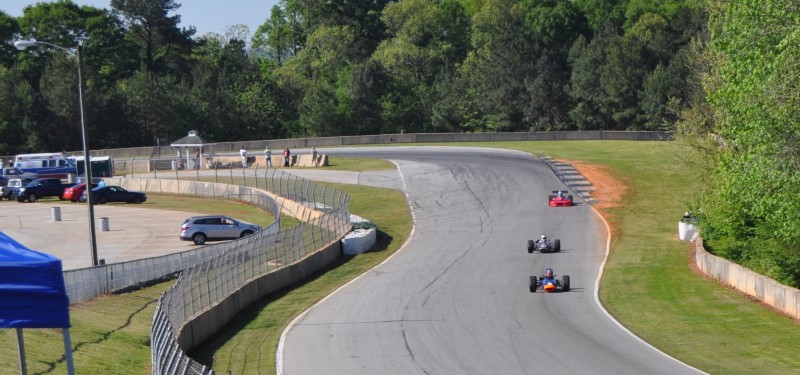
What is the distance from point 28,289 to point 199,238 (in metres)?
36.5

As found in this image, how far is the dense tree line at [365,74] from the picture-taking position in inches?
4045

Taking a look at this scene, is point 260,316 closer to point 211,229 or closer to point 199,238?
point 199,238

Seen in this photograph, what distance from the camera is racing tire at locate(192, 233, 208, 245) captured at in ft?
152

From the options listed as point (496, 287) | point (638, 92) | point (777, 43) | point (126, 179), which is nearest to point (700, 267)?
point (496, 287)

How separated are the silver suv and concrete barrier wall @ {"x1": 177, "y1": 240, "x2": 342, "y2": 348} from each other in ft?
21.1

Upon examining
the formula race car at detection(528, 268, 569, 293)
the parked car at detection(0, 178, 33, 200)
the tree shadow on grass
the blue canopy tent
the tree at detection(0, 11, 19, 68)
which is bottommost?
the tree shadow on grass

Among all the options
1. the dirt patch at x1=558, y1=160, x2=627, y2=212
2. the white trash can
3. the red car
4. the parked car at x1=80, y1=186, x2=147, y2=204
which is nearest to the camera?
the white trash can

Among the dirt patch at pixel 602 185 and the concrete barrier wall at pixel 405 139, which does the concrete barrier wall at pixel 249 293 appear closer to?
the dirt patch at pixel 602 185

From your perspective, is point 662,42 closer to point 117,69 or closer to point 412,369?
point 117,69

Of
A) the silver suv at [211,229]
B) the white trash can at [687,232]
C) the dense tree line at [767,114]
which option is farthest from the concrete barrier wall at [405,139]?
the dense tree line at [767,114]

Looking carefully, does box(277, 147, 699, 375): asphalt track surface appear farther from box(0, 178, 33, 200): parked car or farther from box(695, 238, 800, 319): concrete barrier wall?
box(0, 178, 33, 200): parked car

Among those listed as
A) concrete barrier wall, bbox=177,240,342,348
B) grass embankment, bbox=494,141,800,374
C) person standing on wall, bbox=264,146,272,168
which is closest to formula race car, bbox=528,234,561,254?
grass embankment, bbox=494,141,800,374

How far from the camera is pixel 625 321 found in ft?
92.6

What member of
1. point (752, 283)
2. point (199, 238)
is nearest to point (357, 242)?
point (199, 238)
